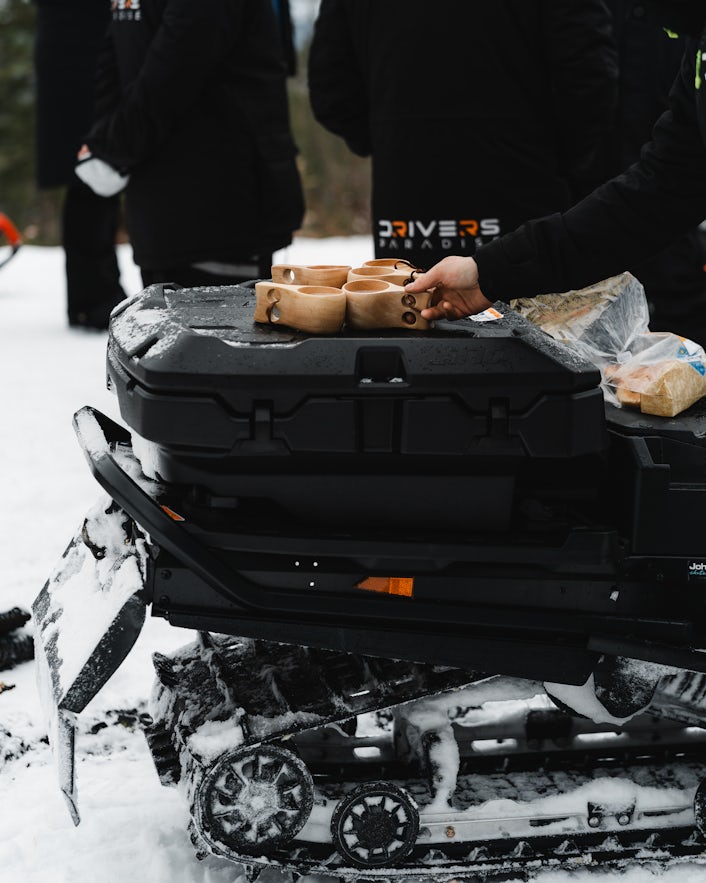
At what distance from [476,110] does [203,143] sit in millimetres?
1140

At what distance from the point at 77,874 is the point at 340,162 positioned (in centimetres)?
1467

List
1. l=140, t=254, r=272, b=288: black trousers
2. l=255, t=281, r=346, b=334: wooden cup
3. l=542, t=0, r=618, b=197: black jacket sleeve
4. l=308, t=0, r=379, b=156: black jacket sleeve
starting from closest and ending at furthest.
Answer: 1. l=255, t=281, r=346, b=334: wooden cup
2. l=542, t=0, r=618, b=197: black jacket sleeve
3. l=308, t=0, r=379, b=156: black jacket sleeve
4. l=140, t=254, r=272, b=288: black trousers

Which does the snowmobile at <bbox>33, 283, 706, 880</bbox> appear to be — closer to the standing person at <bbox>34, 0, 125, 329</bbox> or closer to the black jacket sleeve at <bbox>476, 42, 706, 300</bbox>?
the black jacket sleeve at <bbox>476, 42, 706, 300</bbox>

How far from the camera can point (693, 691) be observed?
2.27 meters

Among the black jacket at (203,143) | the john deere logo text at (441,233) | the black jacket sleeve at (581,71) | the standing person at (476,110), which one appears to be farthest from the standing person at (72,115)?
the black jacket sleeve at (581,71)

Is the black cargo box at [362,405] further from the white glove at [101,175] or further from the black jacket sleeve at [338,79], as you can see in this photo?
the white glove at [101,175]

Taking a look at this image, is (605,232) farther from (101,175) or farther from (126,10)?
(101,175)

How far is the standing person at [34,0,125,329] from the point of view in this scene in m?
6.38

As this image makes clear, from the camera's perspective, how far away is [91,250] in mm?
6383

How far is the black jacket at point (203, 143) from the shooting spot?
4.00 metres

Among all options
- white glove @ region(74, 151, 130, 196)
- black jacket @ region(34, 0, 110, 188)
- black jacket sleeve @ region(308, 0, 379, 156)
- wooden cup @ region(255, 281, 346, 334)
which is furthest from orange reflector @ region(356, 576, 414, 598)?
black jacket @ region(34, 0, 110, 188)

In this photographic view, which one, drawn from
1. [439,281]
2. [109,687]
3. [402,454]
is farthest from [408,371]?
[109,687]

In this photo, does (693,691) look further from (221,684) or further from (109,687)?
(109,687)

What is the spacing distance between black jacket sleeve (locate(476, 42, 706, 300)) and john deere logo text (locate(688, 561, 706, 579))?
0.54 m
